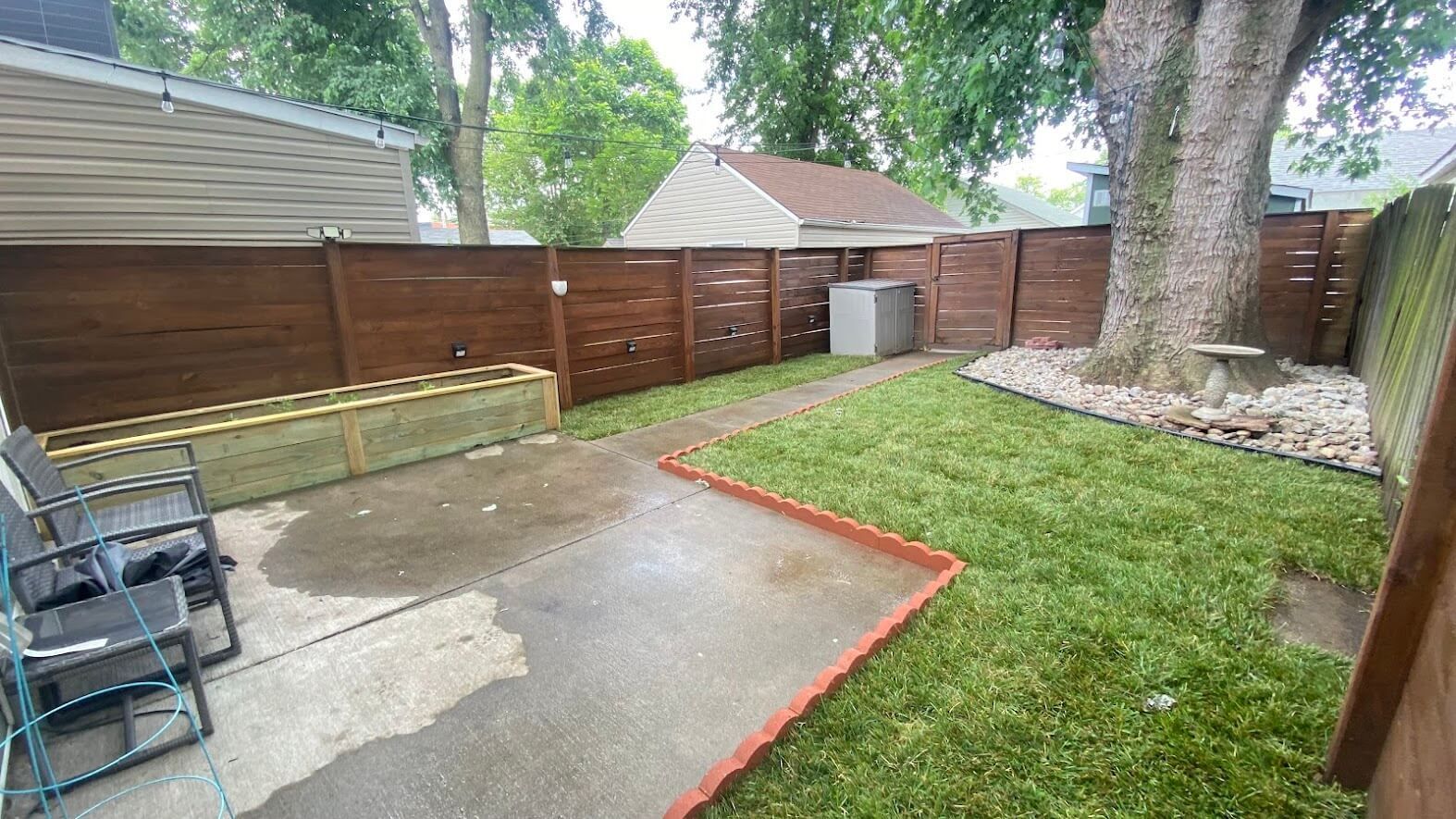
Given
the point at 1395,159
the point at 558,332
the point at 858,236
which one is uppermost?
the point at 1395,159

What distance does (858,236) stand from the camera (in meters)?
13.9

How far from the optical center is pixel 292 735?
1.81m

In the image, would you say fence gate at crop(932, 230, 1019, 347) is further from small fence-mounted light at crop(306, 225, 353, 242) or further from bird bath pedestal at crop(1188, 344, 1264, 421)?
small fence-mounted light at crop(306, 225, 353, 242)

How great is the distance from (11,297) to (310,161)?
321 cm

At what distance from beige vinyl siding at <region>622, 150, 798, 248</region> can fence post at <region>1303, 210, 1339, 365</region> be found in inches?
310

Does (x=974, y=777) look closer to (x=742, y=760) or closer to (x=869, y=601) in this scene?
(x=742, y=760)

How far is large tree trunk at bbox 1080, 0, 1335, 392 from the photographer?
4.67 m

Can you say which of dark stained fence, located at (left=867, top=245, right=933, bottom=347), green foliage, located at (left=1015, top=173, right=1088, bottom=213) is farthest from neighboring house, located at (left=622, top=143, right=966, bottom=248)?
green foliage, located at (left=1015, top=173, right=1088, bottom=213)

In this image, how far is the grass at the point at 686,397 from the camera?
541 cm

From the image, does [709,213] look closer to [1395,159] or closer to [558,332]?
[558,332]

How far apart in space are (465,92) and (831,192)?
27.2 ft

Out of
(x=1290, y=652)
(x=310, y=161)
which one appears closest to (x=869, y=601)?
(x=1290, y=652)

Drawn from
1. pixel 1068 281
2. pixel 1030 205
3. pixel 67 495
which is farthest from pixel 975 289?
pixel 1030 205

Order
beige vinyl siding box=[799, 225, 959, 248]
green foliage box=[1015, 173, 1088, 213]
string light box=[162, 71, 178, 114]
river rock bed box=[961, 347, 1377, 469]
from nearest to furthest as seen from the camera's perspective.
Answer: river rock bed box=[961, 347, 1377, 469], string light box=[162, 71, 178, 114], beige vinyl siding box=[799, 225, 959, 248], green foliage box=[1015, 173, 1088, 213]
